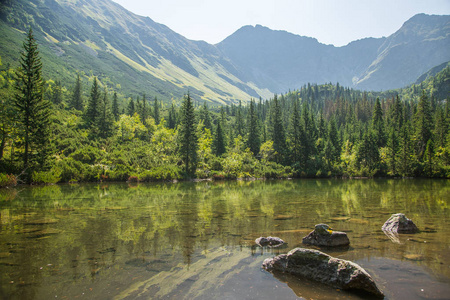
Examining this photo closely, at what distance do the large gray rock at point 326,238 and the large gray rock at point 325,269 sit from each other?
2624mm

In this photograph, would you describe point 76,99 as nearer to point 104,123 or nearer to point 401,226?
point 104,123

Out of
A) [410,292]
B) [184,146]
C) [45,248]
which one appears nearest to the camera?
[410,292]

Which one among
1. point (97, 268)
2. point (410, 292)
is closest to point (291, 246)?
point (410, 292)

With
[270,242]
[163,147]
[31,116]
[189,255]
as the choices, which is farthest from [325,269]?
[163,147]

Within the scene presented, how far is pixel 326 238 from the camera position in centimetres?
1020

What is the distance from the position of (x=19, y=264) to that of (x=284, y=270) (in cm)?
776

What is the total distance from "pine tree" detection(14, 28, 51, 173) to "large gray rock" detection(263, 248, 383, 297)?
41.5 metres

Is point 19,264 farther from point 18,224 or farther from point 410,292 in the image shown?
point 410,292

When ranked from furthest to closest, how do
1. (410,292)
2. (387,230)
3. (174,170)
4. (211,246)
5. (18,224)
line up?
(174,170), (18,224), (387,230), (211,246), (410,292)

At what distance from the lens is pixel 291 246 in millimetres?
10234

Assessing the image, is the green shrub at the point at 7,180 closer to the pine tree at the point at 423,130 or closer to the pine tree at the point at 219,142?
the pine tree at the point at 219,142

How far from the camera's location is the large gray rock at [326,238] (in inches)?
398

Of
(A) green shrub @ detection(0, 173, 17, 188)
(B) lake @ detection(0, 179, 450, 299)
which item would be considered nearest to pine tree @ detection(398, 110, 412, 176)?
(B) lake @ detection(0, 179, 450, 299)

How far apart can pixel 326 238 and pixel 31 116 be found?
4397cm
